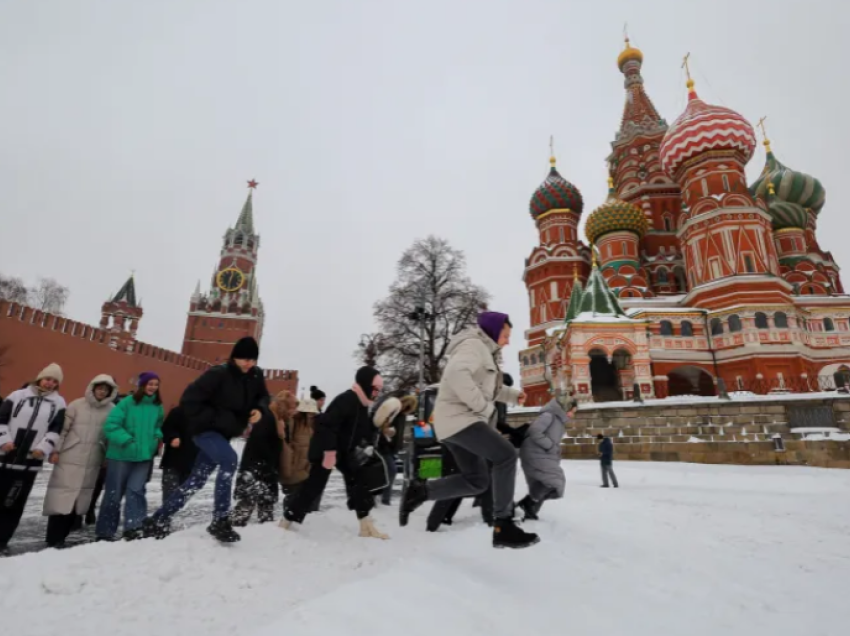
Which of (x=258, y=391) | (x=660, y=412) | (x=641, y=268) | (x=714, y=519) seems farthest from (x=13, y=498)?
(x=641, y=268)

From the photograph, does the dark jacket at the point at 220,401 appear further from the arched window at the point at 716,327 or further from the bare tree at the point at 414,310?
the arched window at the point at 716,327

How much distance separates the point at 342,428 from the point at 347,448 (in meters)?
0.18

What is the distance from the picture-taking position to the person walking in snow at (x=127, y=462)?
4.10 meters

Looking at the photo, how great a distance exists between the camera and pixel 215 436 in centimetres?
344

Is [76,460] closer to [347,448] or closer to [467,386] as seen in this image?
[347,448]

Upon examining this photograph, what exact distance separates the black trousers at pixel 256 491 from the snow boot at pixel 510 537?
7.93 feet

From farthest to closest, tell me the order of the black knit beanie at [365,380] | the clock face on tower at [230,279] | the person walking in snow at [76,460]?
the clock face on tower at [230,279] → the black knit beanie at [365,380] → the person walking in snow at [76,460]

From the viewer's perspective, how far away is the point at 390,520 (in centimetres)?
523

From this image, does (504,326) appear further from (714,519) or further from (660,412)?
(660,412)

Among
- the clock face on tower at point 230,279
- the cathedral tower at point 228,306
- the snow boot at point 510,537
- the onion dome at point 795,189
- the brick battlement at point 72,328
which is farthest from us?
the clock face on tower at point 230,279

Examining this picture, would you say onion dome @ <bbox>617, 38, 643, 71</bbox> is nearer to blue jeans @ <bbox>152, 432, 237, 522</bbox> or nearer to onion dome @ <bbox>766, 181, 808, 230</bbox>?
onion dome @ <bbox>766, 181, 808, 230</bbox>

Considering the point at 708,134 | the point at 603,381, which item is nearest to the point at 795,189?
the point at 708,134

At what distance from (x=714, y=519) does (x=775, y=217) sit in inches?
1343

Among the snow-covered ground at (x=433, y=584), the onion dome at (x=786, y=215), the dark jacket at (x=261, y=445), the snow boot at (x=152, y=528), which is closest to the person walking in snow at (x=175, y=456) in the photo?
the dark jacket at (x=261, y=445)
